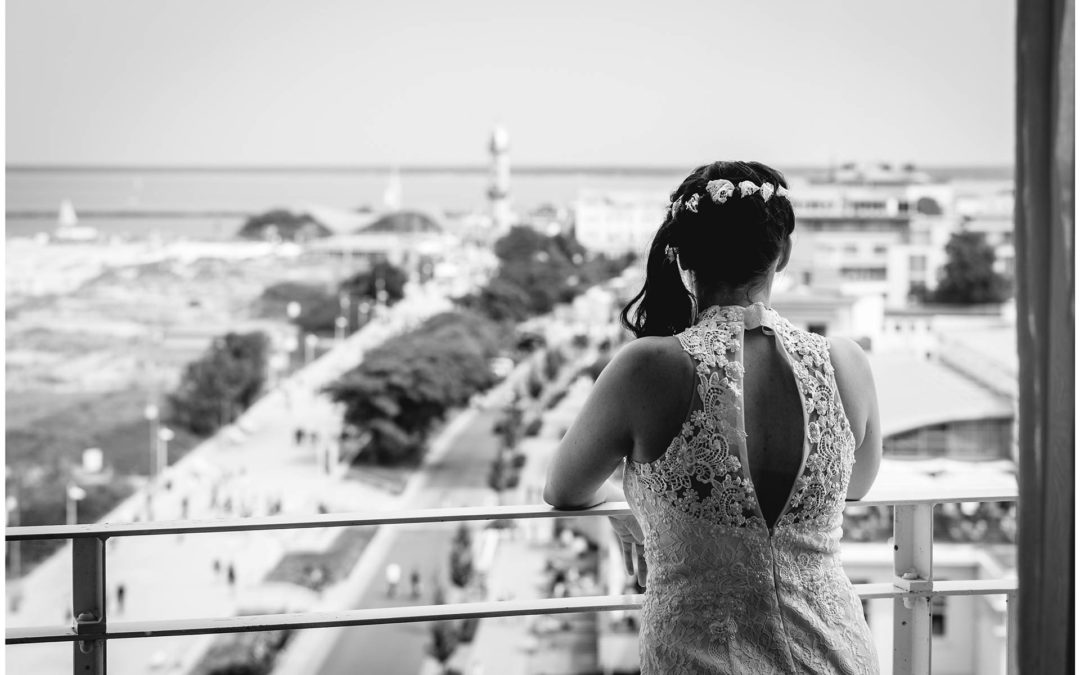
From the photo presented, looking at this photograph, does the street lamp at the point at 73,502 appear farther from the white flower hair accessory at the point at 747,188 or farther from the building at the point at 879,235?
the white flower hair accessory at the point at 747,188

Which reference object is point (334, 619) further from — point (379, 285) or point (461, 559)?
point (379, 285)

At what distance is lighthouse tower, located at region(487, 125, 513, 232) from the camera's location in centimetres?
3816

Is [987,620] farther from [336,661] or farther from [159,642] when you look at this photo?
[159,642]

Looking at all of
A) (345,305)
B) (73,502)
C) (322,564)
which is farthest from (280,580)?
(345,305)

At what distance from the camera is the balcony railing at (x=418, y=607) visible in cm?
76

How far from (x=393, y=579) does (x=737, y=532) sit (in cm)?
1320

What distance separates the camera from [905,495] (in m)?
0.81

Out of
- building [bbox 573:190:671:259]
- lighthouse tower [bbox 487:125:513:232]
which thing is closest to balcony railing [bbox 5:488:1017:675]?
building [bbox 573:190:671:259]

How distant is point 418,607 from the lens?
0.80 m

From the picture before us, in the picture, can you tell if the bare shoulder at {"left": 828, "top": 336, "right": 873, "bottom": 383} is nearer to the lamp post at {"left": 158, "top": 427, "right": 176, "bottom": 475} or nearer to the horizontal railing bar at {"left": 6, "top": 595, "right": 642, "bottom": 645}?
the horizontal railing bar at {"left": 6, "top": 595, "right": 642, "bottom": 645}

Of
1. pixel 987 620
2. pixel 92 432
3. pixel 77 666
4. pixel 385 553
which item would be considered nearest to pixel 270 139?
pixel 92 432

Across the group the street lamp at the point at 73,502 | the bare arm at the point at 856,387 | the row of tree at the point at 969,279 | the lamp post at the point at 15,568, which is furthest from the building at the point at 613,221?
the bare arm at the point at 856,387

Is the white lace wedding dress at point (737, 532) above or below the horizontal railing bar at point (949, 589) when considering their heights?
above

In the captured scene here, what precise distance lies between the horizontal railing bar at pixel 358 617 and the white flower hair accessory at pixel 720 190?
0.99 feet
